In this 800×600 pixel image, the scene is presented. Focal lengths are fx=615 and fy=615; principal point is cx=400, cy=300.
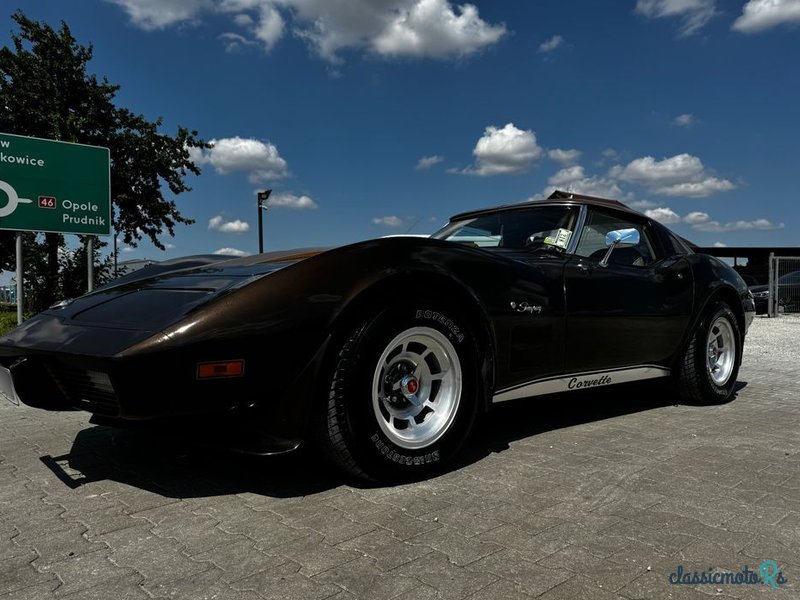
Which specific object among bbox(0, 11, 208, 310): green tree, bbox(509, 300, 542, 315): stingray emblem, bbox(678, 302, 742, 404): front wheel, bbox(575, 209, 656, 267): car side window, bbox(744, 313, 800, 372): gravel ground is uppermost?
bbox(0, 11, 208, 310): green tree

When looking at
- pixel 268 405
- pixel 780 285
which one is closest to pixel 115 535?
pixel 268 405

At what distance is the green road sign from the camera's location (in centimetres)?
867

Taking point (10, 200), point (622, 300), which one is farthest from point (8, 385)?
point (10, 200)

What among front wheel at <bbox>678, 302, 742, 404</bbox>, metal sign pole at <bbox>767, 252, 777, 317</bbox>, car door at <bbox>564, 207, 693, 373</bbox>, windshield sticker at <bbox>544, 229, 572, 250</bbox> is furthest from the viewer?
metal sign pole at <bbox>767, 252, 777, 317</bbox>

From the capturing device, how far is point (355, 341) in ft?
8.03

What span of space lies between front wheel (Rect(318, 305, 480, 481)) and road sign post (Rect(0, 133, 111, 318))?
782 cm

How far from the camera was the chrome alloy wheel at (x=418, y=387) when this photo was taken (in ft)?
8.66

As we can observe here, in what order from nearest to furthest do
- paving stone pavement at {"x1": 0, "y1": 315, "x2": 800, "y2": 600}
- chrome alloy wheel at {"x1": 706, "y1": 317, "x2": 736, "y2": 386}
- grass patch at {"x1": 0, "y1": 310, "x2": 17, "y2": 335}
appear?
paving stone pavement at {"x1": 0, "y1": 315, "x2": 800, "y2": 600}
chrome alloy wheel at {"x1": 706, "y1": 317, "x2": 736, "y2": 386}
grass patch at {"x1": 0, "y1": 310, "x2": 17, "y2": 335}

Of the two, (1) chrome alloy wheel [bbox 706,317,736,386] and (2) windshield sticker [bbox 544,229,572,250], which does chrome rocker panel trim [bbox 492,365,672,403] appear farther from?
(1) chrome alloy wheel [bbox 706,317,736,386]

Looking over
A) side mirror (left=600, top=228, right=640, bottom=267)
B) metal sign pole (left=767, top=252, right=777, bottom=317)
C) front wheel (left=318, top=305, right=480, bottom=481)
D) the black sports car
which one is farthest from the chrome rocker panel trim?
metal sign pole (left=767, top=252, right=777, bottom=317)

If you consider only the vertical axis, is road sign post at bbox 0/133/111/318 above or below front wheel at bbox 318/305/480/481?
A: above

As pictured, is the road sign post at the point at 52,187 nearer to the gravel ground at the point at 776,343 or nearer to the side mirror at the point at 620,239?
the side mirror at the point at 620,239

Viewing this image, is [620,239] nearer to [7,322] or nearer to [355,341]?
[355,341]

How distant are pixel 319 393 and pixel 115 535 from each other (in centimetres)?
83
